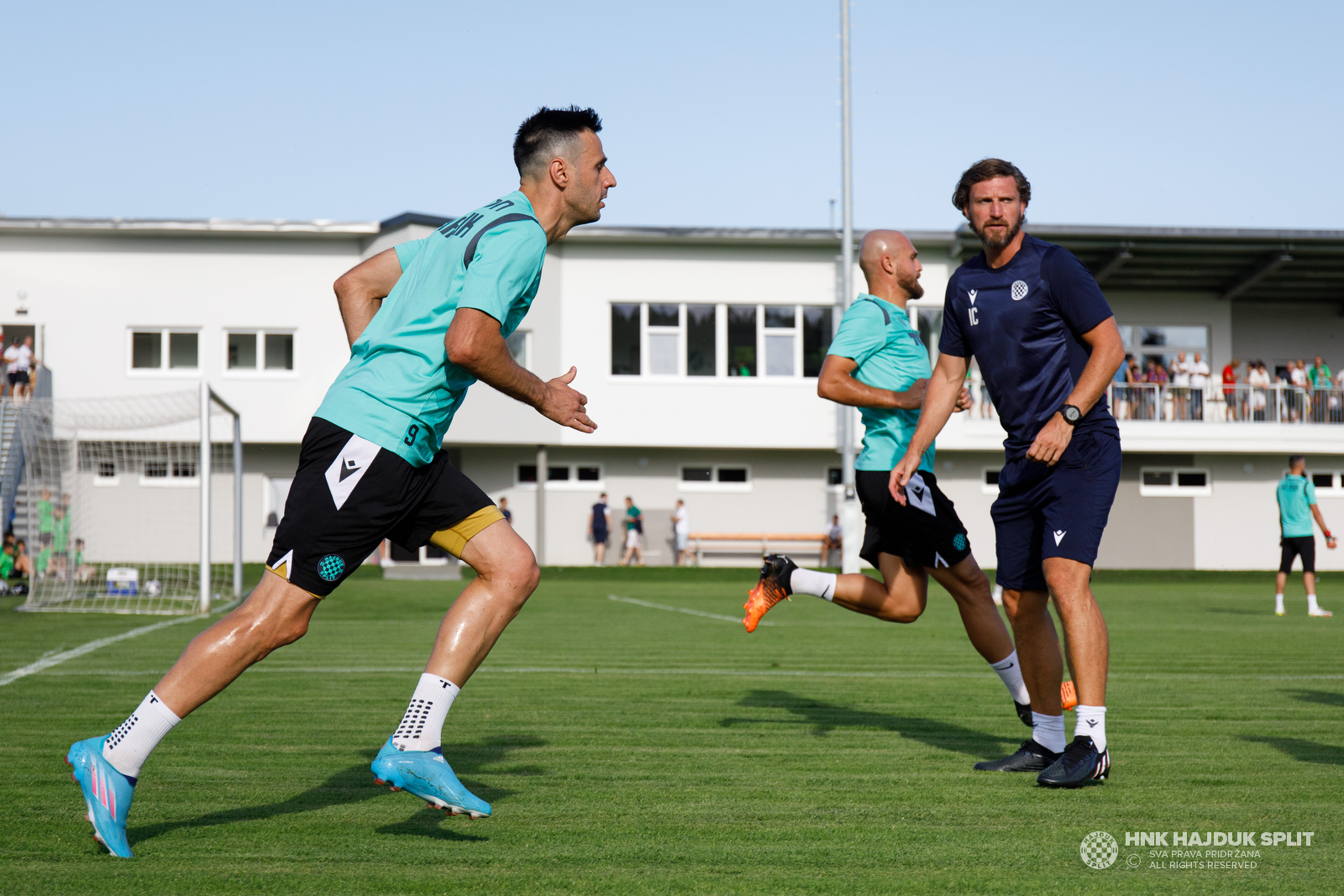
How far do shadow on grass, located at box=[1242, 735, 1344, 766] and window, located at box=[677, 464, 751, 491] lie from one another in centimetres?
2801

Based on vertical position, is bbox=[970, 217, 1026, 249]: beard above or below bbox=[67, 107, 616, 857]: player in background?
above

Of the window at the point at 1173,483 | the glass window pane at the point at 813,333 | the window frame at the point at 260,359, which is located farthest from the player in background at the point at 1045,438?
the window at the point at 1173,483

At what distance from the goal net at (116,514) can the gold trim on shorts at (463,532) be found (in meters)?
10.9

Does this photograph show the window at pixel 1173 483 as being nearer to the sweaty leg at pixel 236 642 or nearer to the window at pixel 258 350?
the window at pixel 258 350

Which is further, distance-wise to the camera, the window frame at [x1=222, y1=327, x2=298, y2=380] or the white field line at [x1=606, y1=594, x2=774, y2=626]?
the window frame at [x1=222, y1=327, x2=298, y2=380]

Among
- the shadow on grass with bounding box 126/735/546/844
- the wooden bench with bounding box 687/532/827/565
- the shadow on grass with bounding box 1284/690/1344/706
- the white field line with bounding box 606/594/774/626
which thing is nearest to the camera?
the shadow on grass with bounding box 126/735/546/844

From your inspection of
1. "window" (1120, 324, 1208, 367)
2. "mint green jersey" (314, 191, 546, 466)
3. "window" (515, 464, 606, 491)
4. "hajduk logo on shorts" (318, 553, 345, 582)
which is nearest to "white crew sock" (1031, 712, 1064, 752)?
"mint green jersey" (314, 191, 546, 466)

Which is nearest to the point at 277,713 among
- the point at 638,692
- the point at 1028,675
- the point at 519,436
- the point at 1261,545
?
the point at 638,692

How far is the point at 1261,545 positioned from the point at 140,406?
1232 inches

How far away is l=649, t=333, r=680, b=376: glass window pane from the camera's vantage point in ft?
107

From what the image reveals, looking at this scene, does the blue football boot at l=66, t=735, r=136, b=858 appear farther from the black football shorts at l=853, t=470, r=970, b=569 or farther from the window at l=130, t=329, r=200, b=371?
the window at l=130, t=329, r=200, b=371

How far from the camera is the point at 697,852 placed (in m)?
3.26

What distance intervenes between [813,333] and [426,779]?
30.1 metres

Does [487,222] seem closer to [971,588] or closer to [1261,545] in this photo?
[971,588]
